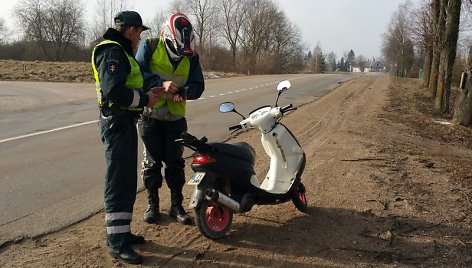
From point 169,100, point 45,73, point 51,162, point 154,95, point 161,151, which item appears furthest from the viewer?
point 45,73

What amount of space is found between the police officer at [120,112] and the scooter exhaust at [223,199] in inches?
26.5

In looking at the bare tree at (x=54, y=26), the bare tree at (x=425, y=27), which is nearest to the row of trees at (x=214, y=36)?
the bare tree at (x=54, y=26)

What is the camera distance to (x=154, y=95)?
13.1 feet

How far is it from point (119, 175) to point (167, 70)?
1170 mm

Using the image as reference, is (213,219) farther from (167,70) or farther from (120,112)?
(167,70)

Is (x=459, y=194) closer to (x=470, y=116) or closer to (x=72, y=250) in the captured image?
(x=72, y=250)

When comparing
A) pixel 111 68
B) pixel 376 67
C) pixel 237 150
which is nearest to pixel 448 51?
pixel 237 150

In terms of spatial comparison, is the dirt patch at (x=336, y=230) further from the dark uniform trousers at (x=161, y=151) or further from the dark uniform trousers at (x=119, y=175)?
the dark uniform trousers at (x=161, y=151)

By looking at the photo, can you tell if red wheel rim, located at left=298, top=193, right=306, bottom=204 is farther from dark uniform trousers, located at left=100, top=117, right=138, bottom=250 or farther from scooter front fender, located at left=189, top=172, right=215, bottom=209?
dark uniform trousers, located at left=100, top=117, right=138, bottom=250

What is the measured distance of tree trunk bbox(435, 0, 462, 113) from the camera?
1689cm

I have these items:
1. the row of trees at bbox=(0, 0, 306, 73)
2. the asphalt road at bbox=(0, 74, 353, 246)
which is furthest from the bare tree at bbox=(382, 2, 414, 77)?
the asphalt road at bbox=(0, 74, 353, 246)

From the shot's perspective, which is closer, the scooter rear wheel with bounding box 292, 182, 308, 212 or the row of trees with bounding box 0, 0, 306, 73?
the scooter rear wheel with bounding box 292, 182, 308, 212

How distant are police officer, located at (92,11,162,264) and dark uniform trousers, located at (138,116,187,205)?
65cm

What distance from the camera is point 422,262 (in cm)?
398
